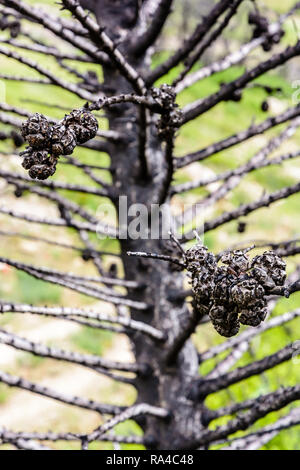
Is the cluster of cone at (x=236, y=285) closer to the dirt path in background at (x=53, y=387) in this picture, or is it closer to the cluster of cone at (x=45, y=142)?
the cluster of cone at (x=45, y=142)

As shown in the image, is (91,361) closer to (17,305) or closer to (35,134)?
(17,305)

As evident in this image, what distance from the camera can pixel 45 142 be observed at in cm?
104

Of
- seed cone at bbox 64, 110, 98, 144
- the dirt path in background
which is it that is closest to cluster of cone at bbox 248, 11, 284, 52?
seed cone at bbox 64, 110, 98, 144

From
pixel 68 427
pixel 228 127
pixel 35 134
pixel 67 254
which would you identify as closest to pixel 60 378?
pixel 68 427

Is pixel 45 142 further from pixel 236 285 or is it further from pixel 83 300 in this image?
pixel 83 300

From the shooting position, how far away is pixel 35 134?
3.36 ft

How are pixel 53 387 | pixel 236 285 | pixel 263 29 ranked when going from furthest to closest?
pixel 53 387 → pixel 263 29 → pixel 236 285

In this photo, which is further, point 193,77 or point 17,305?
point 193,77

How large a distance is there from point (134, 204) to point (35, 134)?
1.42 metres

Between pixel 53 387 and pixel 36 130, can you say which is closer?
pixel 36 130

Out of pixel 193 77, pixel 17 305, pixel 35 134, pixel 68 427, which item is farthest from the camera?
pixel 68 427

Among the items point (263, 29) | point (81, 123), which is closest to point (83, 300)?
point (263, 29)

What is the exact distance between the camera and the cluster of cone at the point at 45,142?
1.03 m

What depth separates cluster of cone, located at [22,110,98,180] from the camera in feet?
3.37
